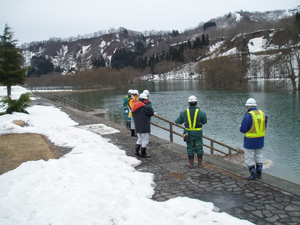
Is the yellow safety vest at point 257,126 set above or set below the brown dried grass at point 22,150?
above

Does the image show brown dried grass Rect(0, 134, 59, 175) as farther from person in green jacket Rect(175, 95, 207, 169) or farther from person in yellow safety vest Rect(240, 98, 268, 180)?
person in yellow safety vest Rect(240, 98, 268, 180)

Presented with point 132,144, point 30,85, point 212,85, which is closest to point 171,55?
point 30,85

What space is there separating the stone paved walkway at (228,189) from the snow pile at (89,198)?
324mm

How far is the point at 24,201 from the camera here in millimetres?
4316

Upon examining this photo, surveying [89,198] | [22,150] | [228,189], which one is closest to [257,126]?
[228,189]

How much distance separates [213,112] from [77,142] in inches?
825

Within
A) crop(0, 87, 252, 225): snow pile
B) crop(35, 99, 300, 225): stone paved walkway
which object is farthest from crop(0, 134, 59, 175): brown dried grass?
crop(35, 99, 300, 225): stone paved walkway

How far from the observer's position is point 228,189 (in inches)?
207

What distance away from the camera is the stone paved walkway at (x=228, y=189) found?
4262 millimetres

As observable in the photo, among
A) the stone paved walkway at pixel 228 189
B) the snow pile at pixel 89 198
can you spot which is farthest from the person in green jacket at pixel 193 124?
the snow pile at pixel 89 198

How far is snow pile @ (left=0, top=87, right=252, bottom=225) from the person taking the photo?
377 cm

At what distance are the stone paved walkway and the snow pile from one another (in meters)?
0.32

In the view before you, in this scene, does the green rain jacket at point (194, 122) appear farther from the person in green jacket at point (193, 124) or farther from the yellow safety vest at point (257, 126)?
the yellow safety vest at point (257, 126)

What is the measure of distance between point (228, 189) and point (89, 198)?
115 inches
